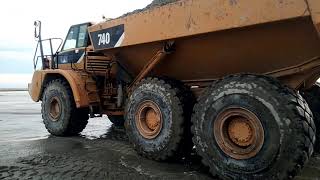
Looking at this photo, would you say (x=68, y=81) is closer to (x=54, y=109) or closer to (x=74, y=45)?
(x=54, y=109)

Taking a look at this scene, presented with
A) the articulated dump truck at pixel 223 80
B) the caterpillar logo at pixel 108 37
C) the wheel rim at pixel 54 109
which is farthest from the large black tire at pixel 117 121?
the caterpillar logo at pixel 108 37

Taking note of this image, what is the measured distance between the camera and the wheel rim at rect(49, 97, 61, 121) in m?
8.59

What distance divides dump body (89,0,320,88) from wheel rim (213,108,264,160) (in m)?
0.87

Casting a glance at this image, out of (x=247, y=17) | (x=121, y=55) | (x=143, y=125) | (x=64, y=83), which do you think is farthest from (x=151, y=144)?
(x=64, y=83)

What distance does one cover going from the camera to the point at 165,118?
594 centimetres

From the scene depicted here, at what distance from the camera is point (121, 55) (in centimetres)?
713

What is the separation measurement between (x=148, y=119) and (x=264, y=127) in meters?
2.17

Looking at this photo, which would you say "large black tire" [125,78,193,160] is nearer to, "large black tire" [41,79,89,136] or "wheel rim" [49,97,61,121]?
"large black tire" [41,79,89,136]

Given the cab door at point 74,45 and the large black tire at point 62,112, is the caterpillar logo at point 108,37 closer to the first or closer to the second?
the cab door at point 74,45

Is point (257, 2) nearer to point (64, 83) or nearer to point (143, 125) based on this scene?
point (143, 125)

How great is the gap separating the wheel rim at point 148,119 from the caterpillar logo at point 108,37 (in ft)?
3.89

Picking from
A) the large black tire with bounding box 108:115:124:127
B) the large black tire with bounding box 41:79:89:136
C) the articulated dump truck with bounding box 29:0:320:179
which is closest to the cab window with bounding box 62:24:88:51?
the large black tire with bounding box 41:79:89:136

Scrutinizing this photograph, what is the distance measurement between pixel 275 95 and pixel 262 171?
0.87 metres

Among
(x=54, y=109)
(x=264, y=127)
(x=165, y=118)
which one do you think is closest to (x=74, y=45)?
(x=54, y=109)
